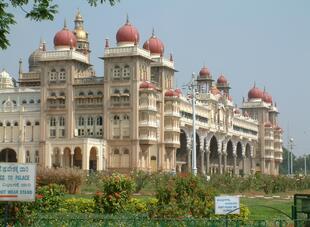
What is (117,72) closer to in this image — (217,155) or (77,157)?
(77,157)

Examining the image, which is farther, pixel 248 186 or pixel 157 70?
pixel 157 70

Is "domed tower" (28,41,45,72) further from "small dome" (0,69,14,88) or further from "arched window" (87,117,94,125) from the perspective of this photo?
"arched window" (87,117,94,125)

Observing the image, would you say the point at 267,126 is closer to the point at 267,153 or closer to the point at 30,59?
the point at 267,153

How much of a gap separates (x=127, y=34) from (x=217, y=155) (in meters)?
31.6

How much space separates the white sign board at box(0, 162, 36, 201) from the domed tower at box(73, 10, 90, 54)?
6335 centimetres

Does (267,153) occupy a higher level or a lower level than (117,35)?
lower

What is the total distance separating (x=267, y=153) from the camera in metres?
103

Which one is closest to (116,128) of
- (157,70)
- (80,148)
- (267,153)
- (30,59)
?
(80,148)

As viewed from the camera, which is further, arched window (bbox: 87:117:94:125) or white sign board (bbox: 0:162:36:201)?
arched window (bbox: 87:117:94:125)

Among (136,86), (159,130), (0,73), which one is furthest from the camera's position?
(0,73)

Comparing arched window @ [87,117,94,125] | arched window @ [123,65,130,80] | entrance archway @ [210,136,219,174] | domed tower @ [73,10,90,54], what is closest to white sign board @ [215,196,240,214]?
arched window @ [123,65,130,80]

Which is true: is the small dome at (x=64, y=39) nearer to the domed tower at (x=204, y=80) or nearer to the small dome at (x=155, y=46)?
the small dome at (x=155, y=46)

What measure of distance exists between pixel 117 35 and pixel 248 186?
90.3ft

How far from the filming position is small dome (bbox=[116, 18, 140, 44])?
209ft
